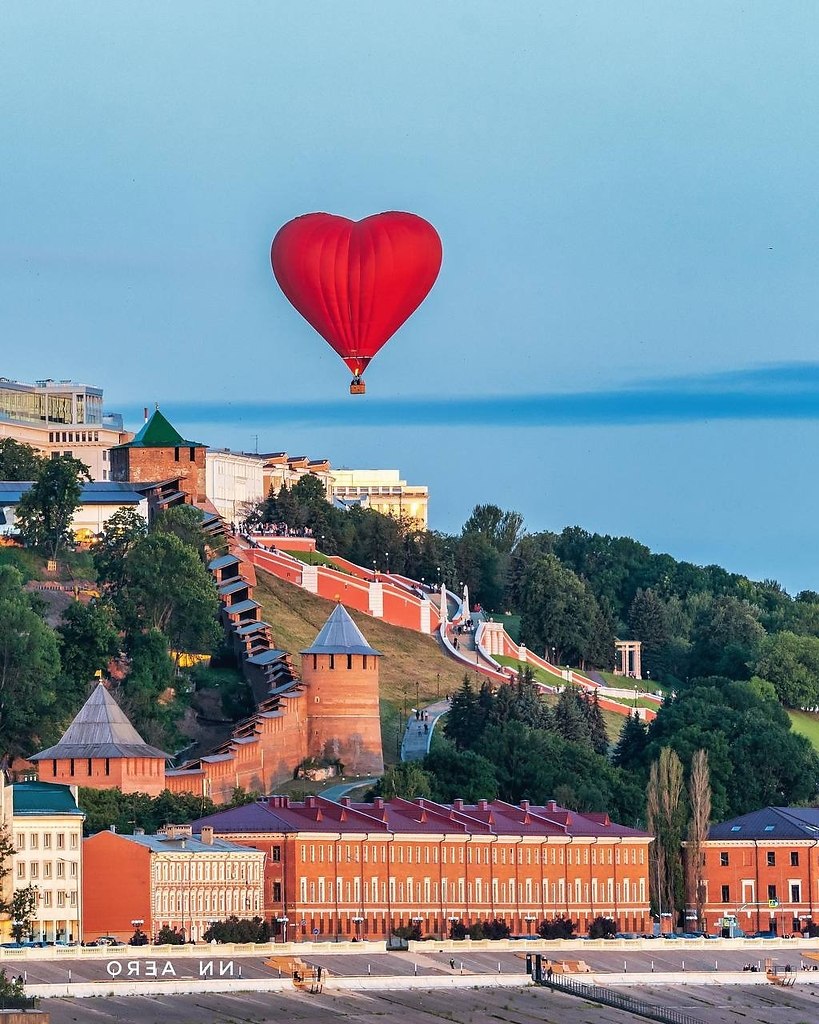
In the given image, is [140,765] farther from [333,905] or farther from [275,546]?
[275,546]

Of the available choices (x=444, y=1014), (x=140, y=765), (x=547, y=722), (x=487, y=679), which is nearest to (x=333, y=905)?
(x=140, y=765)

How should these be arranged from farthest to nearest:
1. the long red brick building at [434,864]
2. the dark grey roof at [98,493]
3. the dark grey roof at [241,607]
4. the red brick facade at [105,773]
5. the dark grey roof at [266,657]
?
1. the dark grey roof at [98,493]
2. the dark grey roof at [241,607]
3. the dark grey roof at [266,657]
4. the red brick facade at [105,773]
5. the long red brick building at [434,864]

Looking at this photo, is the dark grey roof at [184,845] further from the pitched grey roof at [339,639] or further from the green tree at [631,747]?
the green tree at [631,747]

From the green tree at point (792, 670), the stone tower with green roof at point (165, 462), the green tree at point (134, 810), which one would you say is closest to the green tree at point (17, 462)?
the stone tower with green roof at point (165, 462)

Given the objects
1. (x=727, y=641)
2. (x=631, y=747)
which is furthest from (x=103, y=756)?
(x=727, y=641)

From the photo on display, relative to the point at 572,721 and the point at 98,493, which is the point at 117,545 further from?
the point at 572,721
